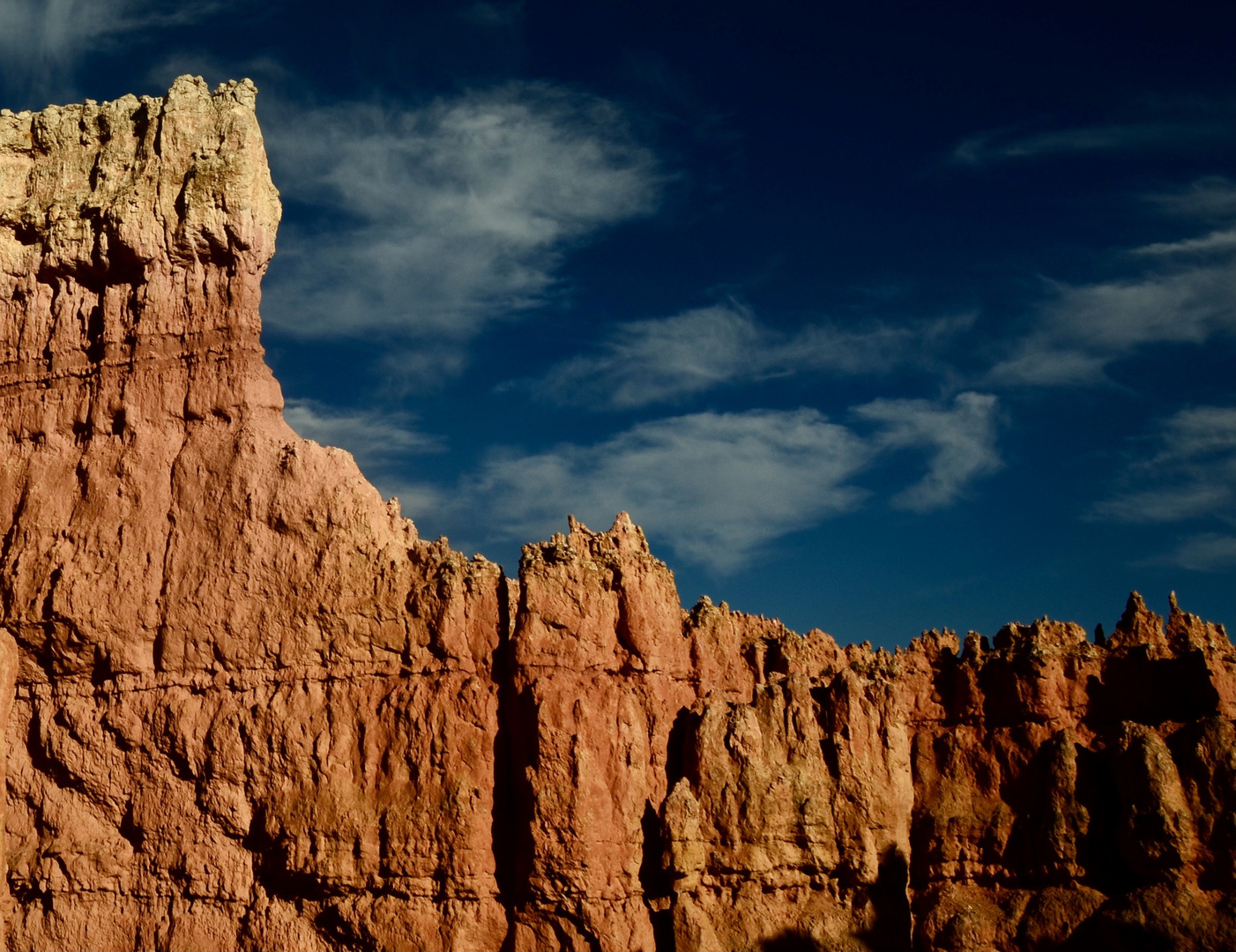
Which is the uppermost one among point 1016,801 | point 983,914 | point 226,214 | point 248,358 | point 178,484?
point 226,214

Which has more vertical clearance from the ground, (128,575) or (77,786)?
(128,575)

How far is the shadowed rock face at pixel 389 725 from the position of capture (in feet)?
111

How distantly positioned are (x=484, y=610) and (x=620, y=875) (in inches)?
252

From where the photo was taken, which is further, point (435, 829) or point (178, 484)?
point (178, 484)

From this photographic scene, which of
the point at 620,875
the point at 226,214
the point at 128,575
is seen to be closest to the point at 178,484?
the point at 128,575

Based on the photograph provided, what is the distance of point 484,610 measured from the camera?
3562 cm

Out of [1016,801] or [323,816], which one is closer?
[323,816]

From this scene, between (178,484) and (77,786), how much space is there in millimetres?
6981

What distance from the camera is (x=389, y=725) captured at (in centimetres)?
3462

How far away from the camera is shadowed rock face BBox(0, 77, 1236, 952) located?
33.8 metres

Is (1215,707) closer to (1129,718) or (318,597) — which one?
(1129,718)

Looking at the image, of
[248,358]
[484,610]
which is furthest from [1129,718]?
[248,358]

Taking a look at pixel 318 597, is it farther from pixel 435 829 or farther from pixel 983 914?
pixel 983 914

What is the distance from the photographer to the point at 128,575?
119 ft
